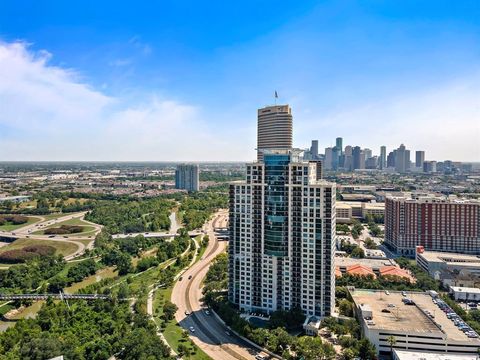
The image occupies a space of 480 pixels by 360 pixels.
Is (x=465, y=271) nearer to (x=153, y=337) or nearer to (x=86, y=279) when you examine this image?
(x=153, y=337)

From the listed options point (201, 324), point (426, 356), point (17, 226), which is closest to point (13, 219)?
point (17, 226)

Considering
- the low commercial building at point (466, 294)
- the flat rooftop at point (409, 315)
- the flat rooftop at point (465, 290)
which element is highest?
the flat rooftop at point (409, 315)

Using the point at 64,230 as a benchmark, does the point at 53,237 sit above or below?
below

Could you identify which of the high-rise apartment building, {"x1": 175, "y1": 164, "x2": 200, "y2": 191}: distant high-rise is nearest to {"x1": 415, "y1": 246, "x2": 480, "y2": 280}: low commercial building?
the high-rise apartment building

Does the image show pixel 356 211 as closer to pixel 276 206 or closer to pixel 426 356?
pixel 276 206

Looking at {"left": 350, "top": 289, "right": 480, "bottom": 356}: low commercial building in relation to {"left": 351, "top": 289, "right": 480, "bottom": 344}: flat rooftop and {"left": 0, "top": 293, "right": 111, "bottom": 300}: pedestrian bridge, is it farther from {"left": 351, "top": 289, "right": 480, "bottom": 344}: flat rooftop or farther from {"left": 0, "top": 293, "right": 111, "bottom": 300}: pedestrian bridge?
{"left": 0, "top": 293, "right": 111, "bottom": 300}: pedestrian bridge

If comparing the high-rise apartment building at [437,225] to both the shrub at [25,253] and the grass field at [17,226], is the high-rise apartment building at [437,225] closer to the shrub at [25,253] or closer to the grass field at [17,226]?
the shrub at [25,253]

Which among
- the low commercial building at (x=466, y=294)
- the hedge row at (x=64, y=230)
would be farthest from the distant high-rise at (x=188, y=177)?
the low commercial building at (x=466, y=294)
